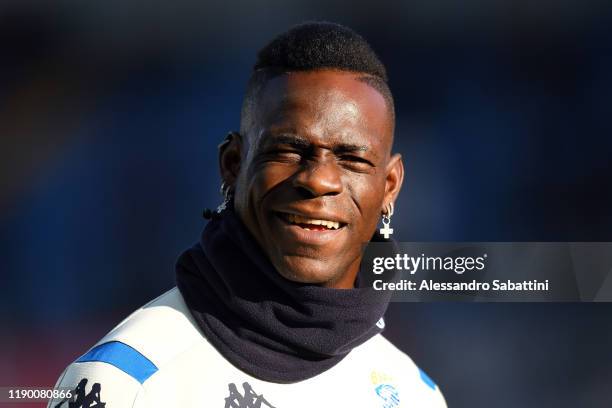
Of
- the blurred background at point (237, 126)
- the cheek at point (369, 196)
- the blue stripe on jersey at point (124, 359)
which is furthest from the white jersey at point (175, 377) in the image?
the blurred background at point (237, 126)

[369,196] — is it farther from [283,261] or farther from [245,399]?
[245,399]

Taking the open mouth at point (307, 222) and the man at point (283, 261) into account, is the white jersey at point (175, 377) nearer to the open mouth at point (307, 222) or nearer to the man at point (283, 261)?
the man at point (283, 261)

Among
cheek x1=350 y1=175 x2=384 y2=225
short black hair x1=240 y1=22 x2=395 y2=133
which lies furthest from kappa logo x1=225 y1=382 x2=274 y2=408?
short black hair x1=240 y1=22 x2=395 y2=133

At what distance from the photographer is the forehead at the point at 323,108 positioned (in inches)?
61.6

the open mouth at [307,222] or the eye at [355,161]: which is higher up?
the eye at [355,161]

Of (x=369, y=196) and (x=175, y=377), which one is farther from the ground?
(x=369, y=196)

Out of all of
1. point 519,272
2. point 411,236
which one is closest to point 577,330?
point 411,236

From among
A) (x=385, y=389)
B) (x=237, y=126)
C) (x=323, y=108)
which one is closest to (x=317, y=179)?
(x=323, y=108)

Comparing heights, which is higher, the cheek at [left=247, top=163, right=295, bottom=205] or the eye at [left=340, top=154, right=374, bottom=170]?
the eye at [left=340, top=154, right=374, bottom=170]

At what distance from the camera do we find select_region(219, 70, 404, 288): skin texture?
1558 millimetres

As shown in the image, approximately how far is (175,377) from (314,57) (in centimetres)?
60

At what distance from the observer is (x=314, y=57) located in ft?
5.30

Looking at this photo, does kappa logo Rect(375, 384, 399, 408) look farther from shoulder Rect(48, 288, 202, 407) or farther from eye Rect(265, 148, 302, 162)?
eye Rect(265, 148, 302, 162)

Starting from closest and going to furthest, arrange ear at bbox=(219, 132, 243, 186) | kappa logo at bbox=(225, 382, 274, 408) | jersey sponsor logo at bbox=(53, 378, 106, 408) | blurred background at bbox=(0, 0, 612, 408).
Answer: jersey sponsor logo at bbox=(53, 378, 106, 408)
kappa logo at bbox=(225, 382, 274, 408)
ear at bbox=(219, 132, 243, 186)
blurred background at bbox=(0, 0, 612, 408)
